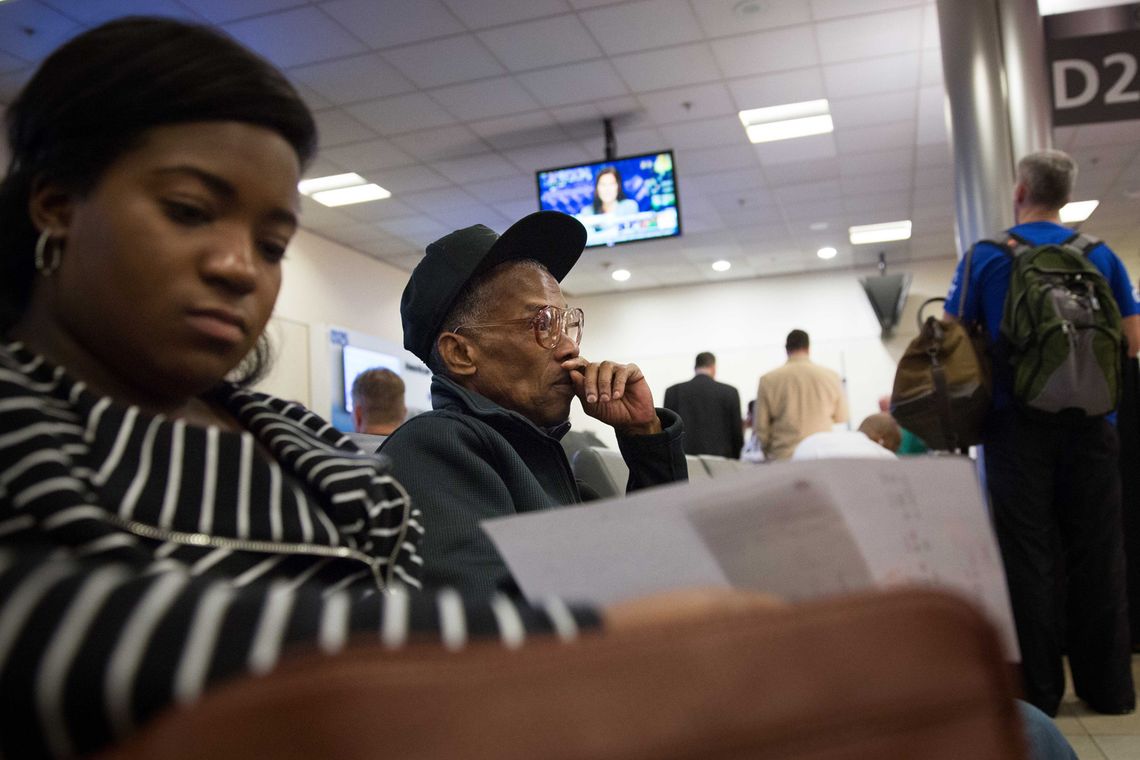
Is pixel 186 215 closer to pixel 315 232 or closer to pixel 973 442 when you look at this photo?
pixel 973 442

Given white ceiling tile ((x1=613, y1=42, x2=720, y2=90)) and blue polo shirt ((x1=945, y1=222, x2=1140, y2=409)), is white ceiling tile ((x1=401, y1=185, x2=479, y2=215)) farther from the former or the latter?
blue polo shirt ((x1=945, y1=222, x2=1140, y2=409))

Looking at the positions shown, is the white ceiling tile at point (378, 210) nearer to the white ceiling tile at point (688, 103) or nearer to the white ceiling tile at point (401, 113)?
the white ceiling tile at point (401, 113)

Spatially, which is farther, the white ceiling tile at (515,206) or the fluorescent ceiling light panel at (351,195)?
the white ceiling tile at (515,206)

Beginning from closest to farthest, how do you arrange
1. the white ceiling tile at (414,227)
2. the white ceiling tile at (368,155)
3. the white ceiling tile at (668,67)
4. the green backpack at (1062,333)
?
the green backpack at (1062,333), the white ceiling tile at (668,67), the white ceiling tile at (368,155), the white ceiling tile at (414,227)

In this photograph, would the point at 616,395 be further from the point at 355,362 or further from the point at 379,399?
the point at 355,362

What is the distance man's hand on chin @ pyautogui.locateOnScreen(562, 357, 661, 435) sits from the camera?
147 centimetres

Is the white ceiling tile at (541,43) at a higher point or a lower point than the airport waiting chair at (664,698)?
higher

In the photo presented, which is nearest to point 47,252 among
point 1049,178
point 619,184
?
point 1049,178

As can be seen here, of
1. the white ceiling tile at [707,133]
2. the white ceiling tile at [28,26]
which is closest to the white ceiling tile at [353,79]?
the white ceiling tile at [28,26]

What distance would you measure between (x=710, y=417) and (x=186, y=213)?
5575 mm

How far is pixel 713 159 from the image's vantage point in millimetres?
7227

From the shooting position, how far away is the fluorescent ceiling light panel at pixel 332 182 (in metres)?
7.09

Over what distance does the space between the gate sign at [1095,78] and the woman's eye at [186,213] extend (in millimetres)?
4028

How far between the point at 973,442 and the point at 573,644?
2.59 meters
